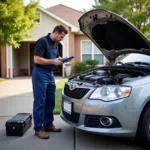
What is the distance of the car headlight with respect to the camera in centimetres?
397

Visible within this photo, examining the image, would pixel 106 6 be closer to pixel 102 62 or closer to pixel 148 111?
pixel 102 62

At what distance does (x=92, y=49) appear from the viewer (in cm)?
1961

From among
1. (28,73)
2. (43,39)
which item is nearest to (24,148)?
(43,39)

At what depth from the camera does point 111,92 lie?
4.07 m

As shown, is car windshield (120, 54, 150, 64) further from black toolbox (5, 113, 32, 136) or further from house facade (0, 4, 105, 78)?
house facade (0, 4, 105, 78)

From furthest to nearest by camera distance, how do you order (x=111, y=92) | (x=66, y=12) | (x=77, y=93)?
(x=66, y=12)
(x=77, y=93)
(x=111, y=92)

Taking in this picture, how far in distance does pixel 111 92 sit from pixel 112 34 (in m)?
1.87

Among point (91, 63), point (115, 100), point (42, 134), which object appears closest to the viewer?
point (115, 100)

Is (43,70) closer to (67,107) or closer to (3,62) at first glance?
(67,107)

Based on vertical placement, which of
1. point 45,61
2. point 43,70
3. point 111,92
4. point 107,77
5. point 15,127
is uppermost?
point 45,61

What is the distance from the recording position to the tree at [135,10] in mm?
17703

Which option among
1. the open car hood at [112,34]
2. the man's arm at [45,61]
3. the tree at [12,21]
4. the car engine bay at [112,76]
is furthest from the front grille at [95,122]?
the tree at [12,21]

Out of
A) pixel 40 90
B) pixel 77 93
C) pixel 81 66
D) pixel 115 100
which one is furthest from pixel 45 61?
pixel 81 66

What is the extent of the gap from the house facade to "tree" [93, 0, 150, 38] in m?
3.05
